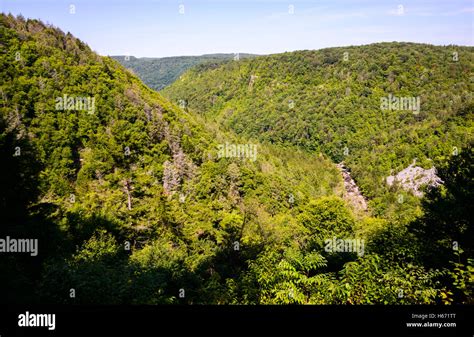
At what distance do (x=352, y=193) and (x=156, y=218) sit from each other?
96.1 m

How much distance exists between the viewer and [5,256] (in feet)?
35.4

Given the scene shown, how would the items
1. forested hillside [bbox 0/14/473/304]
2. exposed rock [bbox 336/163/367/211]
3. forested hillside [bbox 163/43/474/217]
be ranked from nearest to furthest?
forested hillside [bbox 0/14/473/304] → exposed rock [bbox 336/163/367/211] → forested hillside [bbox 163/43/474/217]

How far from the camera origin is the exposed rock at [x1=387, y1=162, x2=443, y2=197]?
3824 inches

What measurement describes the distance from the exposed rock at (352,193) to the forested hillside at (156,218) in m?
20.5

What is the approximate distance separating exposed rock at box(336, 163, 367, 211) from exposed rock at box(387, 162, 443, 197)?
39.1 ft

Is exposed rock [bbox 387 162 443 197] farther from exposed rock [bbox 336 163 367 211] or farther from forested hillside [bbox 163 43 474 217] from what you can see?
exposed rock [bbox 336 163 367 211]

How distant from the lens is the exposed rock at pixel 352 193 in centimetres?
9612

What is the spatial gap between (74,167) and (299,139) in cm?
14297

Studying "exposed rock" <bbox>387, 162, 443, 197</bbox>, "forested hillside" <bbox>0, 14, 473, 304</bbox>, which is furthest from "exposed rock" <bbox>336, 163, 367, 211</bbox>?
"forested hillside" <bbox>0, 14, 473, 304</bbox>

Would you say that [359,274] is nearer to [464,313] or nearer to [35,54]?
[464,313]

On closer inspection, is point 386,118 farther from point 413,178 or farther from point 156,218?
point 156,218

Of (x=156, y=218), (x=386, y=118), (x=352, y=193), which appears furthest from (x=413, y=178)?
(x=156, y=218)

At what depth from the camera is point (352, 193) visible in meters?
109

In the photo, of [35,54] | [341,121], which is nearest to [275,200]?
[35,54]
